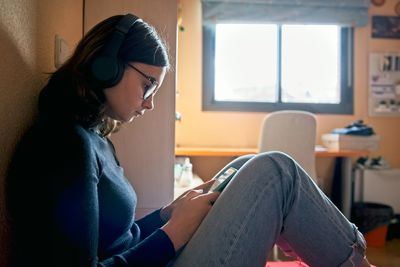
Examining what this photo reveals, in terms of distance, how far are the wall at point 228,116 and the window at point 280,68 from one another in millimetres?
76

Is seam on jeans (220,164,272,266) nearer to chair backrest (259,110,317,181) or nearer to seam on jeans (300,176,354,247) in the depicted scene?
seam on jeans (300,176,354,247)

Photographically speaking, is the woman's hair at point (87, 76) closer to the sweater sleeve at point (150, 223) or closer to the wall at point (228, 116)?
the sweater sleeve at point (150, 223)

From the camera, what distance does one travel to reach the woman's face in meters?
0.77

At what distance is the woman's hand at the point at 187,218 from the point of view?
28.7 inches

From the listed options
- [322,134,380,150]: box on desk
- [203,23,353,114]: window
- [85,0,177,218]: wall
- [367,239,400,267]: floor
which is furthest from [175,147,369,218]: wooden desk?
[85,0,177,218]: wall

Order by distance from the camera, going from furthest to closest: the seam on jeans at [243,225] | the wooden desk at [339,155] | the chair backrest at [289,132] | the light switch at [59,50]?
the wooden desk at [339,155], the chair backrest at [289,132], the light switch at [59,50], the seam on jeans at [243,225]

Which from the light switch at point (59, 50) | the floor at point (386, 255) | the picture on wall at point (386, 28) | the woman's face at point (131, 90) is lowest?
the floor at point (386, 255)

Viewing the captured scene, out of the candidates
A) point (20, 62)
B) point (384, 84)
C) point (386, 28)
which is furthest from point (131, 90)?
point (386, 28)

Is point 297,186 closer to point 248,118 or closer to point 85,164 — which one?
point 85,164

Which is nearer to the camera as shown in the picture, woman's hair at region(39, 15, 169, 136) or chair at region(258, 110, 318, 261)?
woman's hair at region(39, 15, 169, 136)

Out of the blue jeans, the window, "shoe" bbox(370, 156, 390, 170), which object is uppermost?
the window

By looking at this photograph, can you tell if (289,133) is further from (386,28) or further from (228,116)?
(386,28)

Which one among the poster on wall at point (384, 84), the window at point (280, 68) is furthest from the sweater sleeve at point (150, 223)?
the poster on wall at point (384, 84)

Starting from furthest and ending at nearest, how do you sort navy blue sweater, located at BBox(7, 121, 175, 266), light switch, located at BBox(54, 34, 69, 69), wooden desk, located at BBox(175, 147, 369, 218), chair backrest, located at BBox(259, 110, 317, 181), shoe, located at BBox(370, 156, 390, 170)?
shoe, located at BBox(370, 156, 390, 170) < wooden desk, located at BBox(175, 147, 369, 218) < chair backrest, located at BBox(259, 110, 317, 181) < light switch, located at BBox(54, 34, 69, 69) < navy blue sweater, located at BBox(7, 121, 175, 266)
